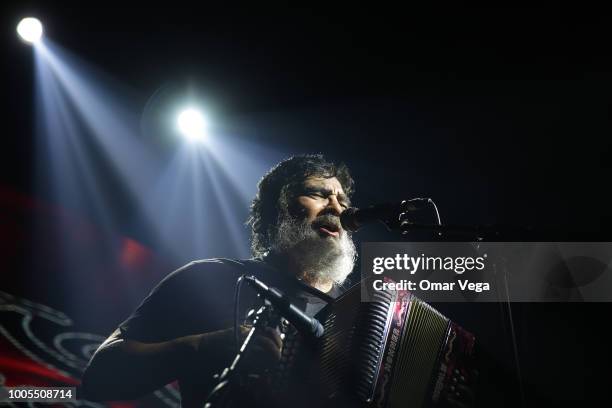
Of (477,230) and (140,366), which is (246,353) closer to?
(140,366)

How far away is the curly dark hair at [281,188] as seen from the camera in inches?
133

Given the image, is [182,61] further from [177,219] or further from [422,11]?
[422,11]

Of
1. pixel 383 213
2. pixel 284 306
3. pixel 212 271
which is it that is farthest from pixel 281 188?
pixel 284 306

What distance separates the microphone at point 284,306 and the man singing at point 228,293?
0.09m

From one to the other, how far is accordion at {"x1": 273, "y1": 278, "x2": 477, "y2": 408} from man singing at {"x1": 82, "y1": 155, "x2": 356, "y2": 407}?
5.2 inches

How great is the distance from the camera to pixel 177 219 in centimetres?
422

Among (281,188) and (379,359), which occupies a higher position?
(281,188)

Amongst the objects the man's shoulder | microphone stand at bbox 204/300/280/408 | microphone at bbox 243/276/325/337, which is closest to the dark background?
the man's shoulder

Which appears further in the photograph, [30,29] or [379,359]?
[30,29]

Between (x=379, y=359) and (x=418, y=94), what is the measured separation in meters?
2.58

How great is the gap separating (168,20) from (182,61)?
0.35 m

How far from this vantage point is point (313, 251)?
302cm

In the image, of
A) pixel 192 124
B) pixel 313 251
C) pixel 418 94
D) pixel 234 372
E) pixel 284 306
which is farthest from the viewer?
pixel 192 124

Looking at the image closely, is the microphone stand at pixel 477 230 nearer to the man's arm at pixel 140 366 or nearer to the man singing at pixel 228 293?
the man singing at pixel 228 293
